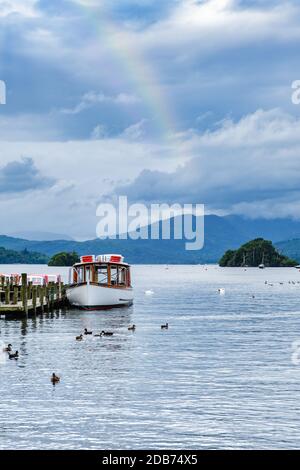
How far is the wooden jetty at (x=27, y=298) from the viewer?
275 ft

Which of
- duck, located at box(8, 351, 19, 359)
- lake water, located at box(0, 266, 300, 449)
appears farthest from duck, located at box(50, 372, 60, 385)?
duck, located at box(8, 351, 19, 359)

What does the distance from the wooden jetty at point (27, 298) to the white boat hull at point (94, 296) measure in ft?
8.11

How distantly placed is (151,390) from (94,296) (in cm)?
6075

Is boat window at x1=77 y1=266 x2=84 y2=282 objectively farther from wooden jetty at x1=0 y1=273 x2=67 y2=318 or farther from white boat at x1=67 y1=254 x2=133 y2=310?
wooden jetty at x1=0 y1=273 x2=67 y2=318

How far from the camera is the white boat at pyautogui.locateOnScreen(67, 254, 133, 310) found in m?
103

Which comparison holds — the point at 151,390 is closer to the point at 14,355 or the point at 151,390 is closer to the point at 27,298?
the point at 14,355

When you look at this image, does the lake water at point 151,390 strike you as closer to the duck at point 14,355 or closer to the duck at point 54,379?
the duck at point 54,379

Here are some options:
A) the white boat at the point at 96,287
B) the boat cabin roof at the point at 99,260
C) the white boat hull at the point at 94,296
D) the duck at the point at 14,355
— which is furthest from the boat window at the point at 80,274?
the duck at the point at 14,355

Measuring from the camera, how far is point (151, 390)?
42.7 m

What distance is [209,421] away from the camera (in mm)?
35562

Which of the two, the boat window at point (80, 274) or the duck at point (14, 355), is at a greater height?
the boat window at point (80, 274)

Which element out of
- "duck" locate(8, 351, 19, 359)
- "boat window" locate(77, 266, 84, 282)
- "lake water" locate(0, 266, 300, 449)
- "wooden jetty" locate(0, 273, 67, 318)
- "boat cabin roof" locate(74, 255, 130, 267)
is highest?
"boat cabin roof" locate(74, 255, 130, 267)

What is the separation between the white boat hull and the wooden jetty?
8.11ft
